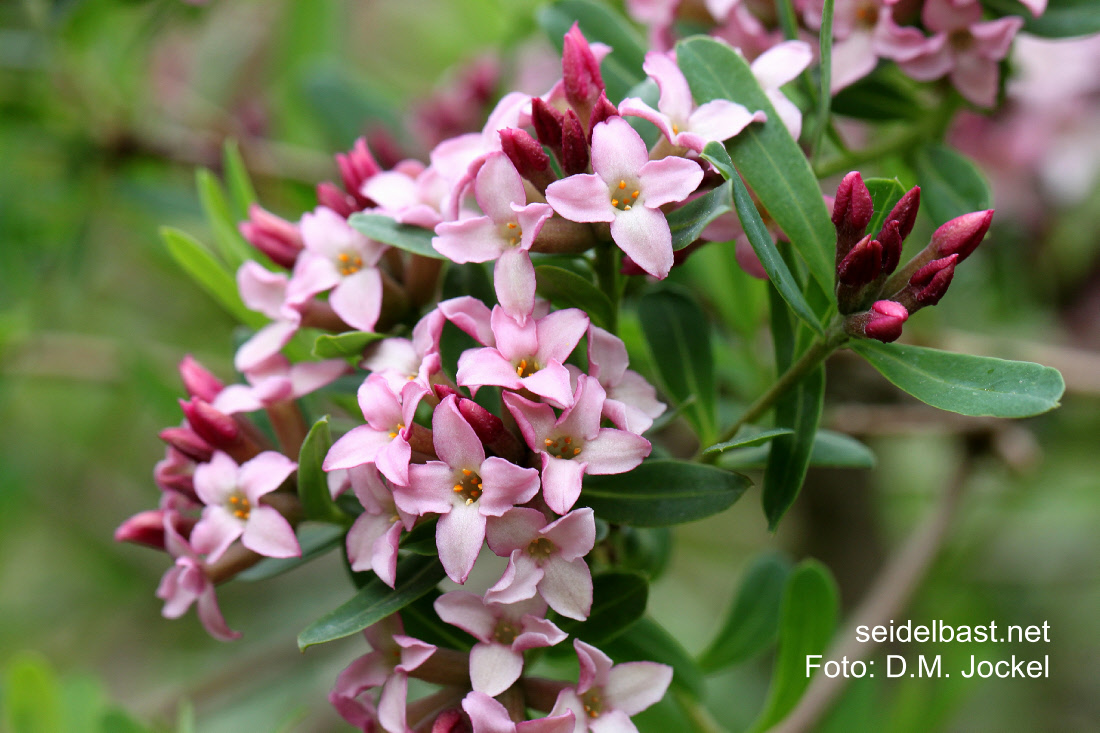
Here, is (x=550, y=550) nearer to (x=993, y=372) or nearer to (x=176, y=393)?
(x=993, y=372)

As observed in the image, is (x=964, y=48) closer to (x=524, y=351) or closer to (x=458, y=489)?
(x=524, y=351)

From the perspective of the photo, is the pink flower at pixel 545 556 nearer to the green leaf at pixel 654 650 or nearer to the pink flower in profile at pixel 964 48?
the green leaf at pixel 654 650

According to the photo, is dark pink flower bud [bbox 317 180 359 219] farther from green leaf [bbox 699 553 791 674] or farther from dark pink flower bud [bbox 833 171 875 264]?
green leaf [bbox 699 553 791 674]

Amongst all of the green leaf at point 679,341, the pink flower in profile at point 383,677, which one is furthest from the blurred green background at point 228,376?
the pink flower in profile at point 383,677

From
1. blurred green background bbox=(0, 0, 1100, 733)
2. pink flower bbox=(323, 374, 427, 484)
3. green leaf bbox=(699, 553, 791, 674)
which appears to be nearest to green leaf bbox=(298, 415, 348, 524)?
pink flower bbox=(323, 374, 427, 484)

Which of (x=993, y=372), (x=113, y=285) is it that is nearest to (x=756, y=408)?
(x=993, y=372)

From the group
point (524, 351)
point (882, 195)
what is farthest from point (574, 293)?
point (882, 195)
